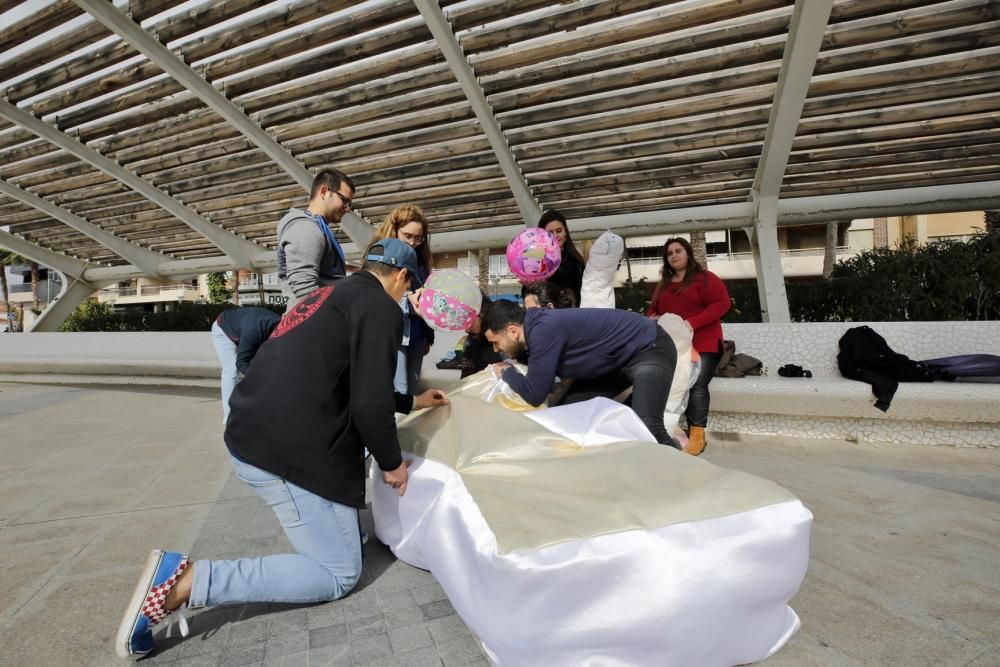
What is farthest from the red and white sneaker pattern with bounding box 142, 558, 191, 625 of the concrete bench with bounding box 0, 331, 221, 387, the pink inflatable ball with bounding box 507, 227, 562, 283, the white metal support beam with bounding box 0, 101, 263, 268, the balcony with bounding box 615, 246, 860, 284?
the balcony with bounding box 615, 246, 860, 284

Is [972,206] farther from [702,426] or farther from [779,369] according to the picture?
[702,426]

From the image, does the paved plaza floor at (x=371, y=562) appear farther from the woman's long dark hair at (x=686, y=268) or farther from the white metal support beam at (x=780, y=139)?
the white metal support beam at (x=780, y=139)

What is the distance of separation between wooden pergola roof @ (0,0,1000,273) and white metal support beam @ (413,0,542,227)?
0.03 metres

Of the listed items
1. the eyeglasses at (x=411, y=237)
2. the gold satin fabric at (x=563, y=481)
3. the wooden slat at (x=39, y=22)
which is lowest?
the gold satin fabric at (x=563, y=481)

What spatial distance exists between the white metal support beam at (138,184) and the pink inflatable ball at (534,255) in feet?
30.9

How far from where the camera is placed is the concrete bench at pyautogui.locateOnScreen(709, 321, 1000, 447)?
462 cm

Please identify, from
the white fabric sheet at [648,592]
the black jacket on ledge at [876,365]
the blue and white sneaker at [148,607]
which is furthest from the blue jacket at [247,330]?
the black jacket on ledge at [876,365]

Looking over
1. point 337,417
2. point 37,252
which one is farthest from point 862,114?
point 37,252

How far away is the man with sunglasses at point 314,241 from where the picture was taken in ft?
10.7

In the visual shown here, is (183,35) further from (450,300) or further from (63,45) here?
(450,300)

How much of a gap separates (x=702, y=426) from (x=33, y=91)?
10631mm

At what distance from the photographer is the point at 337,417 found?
2111 mm

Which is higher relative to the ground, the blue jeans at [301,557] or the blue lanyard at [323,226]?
the blue lanyard at [323,226]

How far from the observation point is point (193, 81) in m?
7.50
